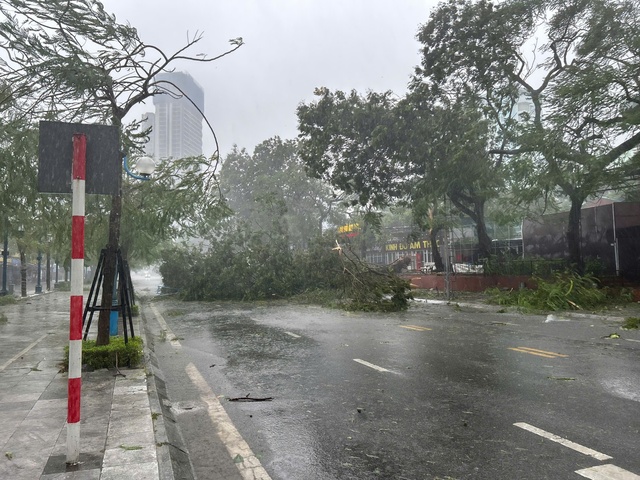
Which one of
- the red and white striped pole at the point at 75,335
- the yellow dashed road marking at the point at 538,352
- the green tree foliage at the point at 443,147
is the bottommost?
the yellow dashed road marking at the point at 538,352

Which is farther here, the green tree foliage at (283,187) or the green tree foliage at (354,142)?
the green tree foliage at (283,187)

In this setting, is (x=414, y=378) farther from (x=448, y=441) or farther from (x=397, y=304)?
(x=397, y=304)

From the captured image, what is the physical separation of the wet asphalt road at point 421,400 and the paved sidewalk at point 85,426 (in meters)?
0.51

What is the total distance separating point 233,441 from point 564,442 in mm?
3081

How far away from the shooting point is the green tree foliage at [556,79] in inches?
659

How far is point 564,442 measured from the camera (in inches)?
176

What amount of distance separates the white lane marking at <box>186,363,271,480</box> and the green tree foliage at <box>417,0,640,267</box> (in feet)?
49.3

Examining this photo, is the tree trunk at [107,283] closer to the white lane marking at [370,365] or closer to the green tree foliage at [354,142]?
the white lane marking at [370,365]

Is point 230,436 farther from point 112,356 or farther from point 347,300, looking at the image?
point 347,300

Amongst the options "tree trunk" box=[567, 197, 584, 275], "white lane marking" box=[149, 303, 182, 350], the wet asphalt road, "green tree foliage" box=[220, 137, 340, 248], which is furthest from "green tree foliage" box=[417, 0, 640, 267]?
"green tree foliage" box=[220, 137, 340, 248]

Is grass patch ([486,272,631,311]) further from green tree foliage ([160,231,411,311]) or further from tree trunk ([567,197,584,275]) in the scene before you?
green tree foliage ([160,231,411,311])

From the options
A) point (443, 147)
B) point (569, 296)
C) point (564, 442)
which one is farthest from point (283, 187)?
point (564, 442)

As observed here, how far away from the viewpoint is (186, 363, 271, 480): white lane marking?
13.3 ft

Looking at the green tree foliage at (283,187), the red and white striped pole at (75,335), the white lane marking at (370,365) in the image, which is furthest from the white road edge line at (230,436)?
the green tree foliage at (283,187)
